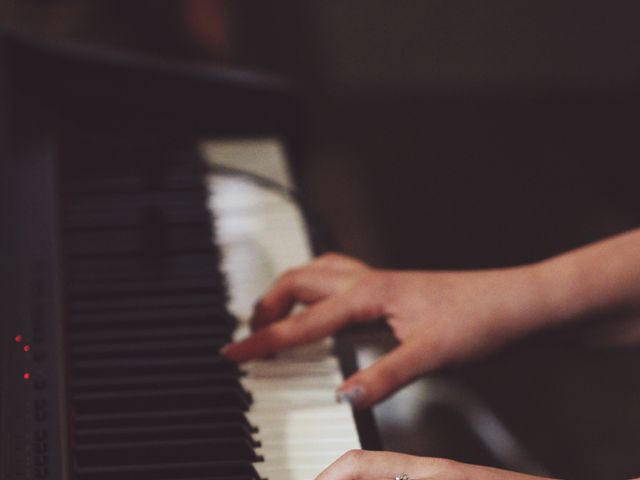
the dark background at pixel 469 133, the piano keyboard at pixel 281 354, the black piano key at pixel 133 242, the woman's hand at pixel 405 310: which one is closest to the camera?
the piano keyboard at pixel 281 354

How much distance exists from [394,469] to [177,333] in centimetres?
34

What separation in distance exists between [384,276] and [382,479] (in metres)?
0.33

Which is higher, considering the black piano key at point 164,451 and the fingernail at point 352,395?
the fingernail at point 352,395

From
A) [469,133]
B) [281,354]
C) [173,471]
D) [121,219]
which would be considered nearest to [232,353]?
[281,354]

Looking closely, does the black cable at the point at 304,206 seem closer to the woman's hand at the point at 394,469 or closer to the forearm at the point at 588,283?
the forearm at the point at 588,283

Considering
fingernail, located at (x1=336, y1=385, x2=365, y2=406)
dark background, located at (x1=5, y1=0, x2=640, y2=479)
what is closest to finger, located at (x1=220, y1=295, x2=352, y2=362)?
fingernail, located at (x1=336, y1=385, x2=365, y2=406)

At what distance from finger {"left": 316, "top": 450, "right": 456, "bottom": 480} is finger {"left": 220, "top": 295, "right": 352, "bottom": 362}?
0.74ft

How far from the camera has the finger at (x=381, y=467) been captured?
2.61ft

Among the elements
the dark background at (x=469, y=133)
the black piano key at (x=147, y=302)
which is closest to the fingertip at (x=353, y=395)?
the black piano key at (x=147, y=302)

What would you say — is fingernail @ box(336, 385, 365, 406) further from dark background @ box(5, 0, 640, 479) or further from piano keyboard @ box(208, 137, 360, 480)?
dark background @ box(5, 0, 640, 479)

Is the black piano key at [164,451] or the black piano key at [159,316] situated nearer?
the black piano key at [164,451]

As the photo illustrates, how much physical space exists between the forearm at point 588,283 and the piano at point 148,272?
276 mm

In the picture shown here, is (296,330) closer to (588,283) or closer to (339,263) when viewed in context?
(339,263)

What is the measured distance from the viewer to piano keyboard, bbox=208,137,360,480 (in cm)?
90
